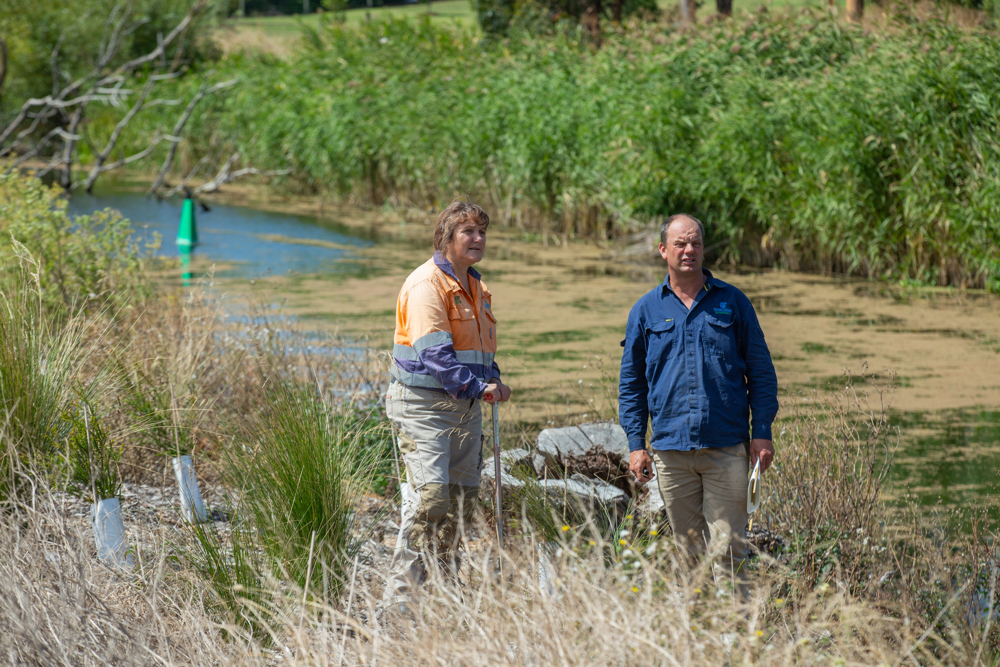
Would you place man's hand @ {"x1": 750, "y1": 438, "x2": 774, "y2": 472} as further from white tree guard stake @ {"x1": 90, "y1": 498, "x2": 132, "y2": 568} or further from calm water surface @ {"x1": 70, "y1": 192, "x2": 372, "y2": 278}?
calm water surface @ {"x1": 70, "y1": 192, "x2": 372, "y2": 278}

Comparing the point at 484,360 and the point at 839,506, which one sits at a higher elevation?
the point at 484,360

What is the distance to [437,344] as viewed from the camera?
135 inches

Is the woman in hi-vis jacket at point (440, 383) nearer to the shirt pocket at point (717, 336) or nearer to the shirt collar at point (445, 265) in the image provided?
the shirt collar at point (445, 265)

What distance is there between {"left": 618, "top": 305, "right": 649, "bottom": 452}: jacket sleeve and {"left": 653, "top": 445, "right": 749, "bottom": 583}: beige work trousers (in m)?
0.11

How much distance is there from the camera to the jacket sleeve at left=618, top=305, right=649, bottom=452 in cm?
362

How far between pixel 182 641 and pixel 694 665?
1.48 metres

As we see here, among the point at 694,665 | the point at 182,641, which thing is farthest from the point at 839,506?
the point at 182,641

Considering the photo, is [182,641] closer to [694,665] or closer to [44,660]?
[44,660]

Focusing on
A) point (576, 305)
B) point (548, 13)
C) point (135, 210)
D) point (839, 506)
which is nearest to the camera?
point (839, 506)

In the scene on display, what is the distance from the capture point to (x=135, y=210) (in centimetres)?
1898

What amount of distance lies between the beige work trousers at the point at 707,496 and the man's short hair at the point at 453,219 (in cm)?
106

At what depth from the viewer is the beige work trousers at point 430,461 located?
11.6ft

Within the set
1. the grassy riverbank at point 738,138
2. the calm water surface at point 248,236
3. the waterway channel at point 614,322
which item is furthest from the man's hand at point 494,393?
the calm water surface at point 248,236

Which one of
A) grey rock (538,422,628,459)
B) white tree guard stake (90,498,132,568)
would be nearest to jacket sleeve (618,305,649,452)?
grey rock (538,422,628,459)
